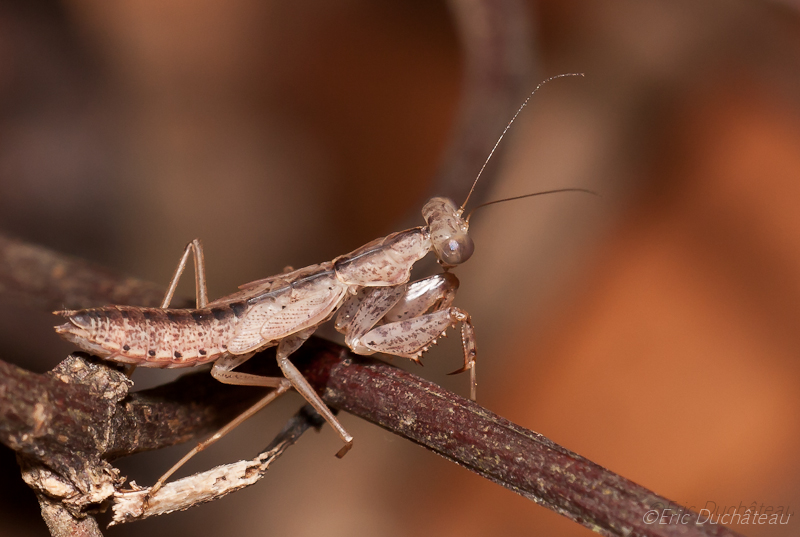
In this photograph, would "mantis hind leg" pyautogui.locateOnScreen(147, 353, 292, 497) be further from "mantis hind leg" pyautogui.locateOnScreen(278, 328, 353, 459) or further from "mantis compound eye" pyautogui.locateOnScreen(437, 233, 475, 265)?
"mantis compound eye" pyautogui.locateOnScreen(437, 233, 475, 265)

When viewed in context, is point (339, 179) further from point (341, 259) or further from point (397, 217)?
A: point (341, 259)

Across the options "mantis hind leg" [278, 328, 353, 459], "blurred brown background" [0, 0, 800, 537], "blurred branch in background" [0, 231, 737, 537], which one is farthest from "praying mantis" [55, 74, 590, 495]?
"blurred brown background" [0, 0, 800, 537]

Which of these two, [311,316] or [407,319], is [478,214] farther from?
[311,316]

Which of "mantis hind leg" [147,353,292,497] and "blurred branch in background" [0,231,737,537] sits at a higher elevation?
"mantis hind leg" [147,353,292,497]

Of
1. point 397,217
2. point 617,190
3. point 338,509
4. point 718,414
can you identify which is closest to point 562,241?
point 617,190

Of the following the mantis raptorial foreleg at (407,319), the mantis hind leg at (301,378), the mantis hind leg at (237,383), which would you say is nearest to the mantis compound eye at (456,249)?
the mantis raptorial foreleg at (407,319)
